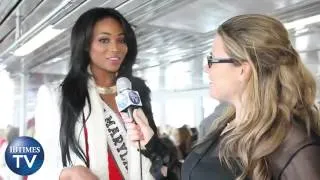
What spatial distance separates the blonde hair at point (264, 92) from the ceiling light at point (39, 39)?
10.1 ft

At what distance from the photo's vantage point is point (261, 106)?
1.14 metres

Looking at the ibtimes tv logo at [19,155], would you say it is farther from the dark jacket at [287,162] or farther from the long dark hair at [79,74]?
the dark jacket at [287,162]

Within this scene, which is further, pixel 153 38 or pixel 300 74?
pixel 153 38

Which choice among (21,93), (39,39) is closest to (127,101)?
(39,39)

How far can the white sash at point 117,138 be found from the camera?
1.53m

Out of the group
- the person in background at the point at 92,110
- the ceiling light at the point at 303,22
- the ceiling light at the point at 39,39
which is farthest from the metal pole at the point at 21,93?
the ceiling light at the point at 303,22

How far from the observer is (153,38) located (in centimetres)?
520

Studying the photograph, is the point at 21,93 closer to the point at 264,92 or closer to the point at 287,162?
the point at 264,92

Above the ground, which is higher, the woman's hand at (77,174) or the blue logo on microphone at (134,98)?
the blue logo on microphone at (134,98)

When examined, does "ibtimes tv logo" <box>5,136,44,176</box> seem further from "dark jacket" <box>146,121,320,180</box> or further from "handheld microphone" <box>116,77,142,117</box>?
"dark jacket" <box>146,121,320,180</box>

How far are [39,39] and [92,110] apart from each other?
317 cm

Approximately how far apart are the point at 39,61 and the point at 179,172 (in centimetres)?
575

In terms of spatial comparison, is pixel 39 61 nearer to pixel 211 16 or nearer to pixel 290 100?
pixel 211 16

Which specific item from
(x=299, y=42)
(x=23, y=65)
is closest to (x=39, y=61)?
(x=23, y=65)
